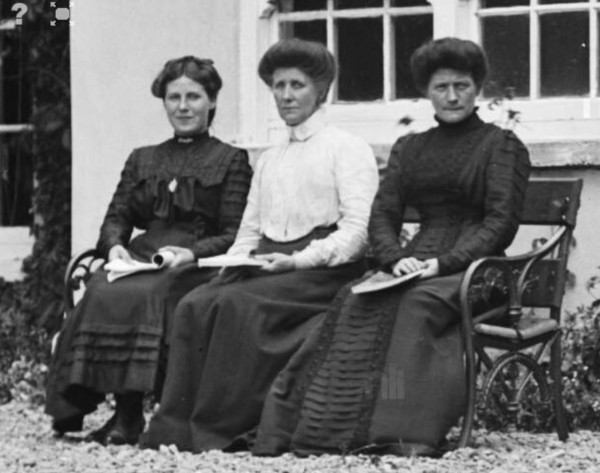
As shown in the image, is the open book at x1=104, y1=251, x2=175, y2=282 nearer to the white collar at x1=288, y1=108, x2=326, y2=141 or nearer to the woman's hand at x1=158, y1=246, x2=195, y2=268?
the woman's hand at x1=158, y1=246, x2=195, y2=268

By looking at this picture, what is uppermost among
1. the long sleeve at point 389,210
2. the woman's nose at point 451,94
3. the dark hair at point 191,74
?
the dark hair at point 191,74

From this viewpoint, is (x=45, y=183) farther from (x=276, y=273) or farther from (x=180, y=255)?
(x=276, y=273)

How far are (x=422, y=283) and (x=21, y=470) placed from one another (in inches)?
60.5

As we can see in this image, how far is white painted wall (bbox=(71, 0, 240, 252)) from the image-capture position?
1017cm

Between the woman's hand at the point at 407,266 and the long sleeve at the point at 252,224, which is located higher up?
the long sleeve at the point at 252,224

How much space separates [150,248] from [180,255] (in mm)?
228

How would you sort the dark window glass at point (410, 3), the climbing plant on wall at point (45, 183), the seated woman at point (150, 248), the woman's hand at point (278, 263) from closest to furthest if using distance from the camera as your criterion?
the woman's hand at point (278, 263)
the seated woman at point (150, 248)
the dark window glass at point (410, 3)
the climbing plant on wall at point (45, 183)

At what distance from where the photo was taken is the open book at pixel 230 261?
7.87 m

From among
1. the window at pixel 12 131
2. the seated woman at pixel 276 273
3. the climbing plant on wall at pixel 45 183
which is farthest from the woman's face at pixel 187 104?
the window at pixel 12 131

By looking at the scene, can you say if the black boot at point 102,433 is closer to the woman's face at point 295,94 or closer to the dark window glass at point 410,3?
the woman's face at point 295,94

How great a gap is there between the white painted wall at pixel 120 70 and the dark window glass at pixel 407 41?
803mm

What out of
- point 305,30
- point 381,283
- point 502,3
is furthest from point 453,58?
point 305,30

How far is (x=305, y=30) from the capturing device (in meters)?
10.1

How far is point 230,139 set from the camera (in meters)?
10.1
